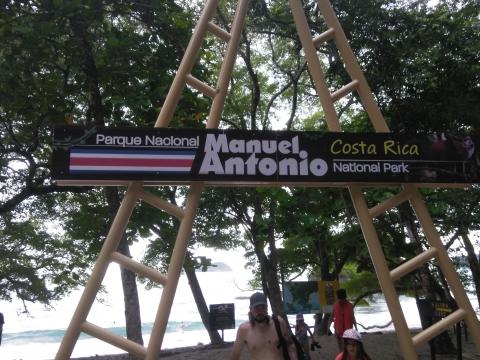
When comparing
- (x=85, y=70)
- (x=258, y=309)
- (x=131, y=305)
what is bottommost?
(x=258, y=309)

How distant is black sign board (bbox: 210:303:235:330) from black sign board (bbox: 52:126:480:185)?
8.01 meters

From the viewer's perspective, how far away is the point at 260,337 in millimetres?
4152

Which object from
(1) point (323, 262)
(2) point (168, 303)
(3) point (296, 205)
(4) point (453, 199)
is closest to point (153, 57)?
(3) point (296, 205)

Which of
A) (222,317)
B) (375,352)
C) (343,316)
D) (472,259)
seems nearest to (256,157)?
(343,316)

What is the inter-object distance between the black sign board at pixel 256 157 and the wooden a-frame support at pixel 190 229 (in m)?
0.19

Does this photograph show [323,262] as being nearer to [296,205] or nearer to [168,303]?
[296,205]

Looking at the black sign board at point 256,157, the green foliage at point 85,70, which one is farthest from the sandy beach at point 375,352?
the black sign board at point 256,157

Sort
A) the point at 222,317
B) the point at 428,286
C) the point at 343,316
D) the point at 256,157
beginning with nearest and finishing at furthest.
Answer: the point at 256,157 < the point at 343,316 < the point at 428,286 < the point at 222,317

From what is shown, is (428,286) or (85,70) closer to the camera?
(85,70)

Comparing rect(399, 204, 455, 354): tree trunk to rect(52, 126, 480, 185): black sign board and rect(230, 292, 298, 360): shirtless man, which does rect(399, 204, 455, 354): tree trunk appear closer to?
rect(52, 126, 480, 185): black sign board

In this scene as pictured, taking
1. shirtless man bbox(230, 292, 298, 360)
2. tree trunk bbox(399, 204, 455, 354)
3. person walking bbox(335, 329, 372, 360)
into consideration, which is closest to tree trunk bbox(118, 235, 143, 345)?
shirtless man bbox(230, 292, 298, 360)

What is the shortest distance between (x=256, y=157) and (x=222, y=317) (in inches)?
324

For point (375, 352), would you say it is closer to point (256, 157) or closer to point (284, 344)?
point (284, 344)

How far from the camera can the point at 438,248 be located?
4.76 meters
